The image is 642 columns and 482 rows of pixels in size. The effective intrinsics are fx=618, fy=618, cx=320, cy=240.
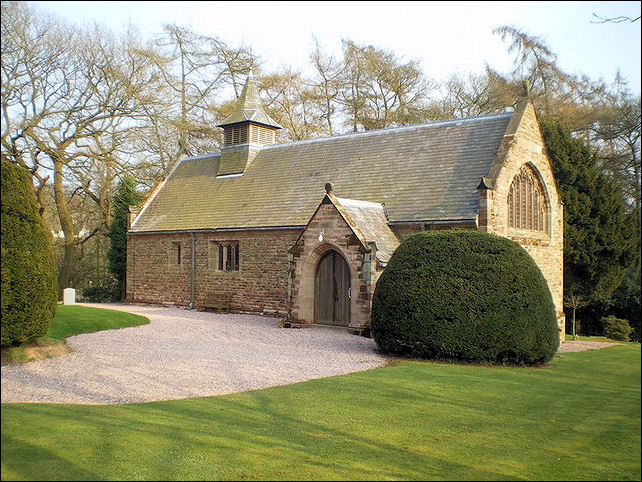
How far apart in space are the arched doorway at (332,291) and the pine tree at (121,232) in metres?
16.0

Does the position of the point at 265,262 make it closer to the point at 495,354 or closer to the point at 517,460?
the point at 495,354

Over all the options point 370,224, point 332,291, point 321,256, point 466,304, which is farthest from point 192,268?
point 466,304

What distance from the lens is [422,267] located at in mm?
15688

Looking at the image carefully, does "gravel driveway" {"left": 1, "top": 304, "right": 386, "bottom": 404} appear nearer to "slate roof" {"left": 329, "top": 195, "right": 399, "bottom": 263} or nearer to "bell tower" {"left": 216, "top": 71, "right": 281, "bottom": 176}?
"slate roof" {"left": 329, "top": 195, "right": 399, "bottom": 263}

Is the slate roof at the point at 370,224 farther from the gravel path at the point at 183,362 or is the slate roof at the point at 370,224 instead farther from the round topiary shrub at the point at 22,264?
the round topiary shrub at the point at 22,264

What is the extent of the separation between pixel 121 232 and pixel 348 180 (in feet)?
50.3

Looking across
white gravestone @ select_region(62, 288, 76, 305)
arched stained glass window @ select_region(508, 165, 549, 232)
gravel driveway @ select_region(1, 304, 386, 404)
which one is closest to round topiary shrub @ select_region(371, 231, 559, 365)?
gravel driveway @ select_region(1, 304, 386, 404)

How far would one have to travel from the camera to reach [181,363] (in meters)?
13.6

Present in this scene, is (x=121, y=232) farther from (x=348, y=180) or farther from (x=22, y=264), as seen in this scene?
(x=22, y=264)

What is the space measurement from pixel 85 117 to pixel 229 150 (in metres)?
7.86

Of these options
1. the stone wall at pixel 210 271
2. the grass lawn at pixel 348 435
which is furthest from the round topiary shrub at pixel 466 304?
the stone wall at pixel 210 271

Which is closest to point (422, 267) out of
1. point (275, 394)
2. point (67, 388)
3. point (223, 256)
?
→ point (275, 394)

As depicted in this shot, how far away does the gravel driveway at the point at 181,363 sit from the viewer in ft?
34.0

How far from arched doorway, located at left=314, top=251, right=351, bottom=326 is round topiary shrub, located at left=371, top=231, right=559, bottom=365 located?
5.02m
